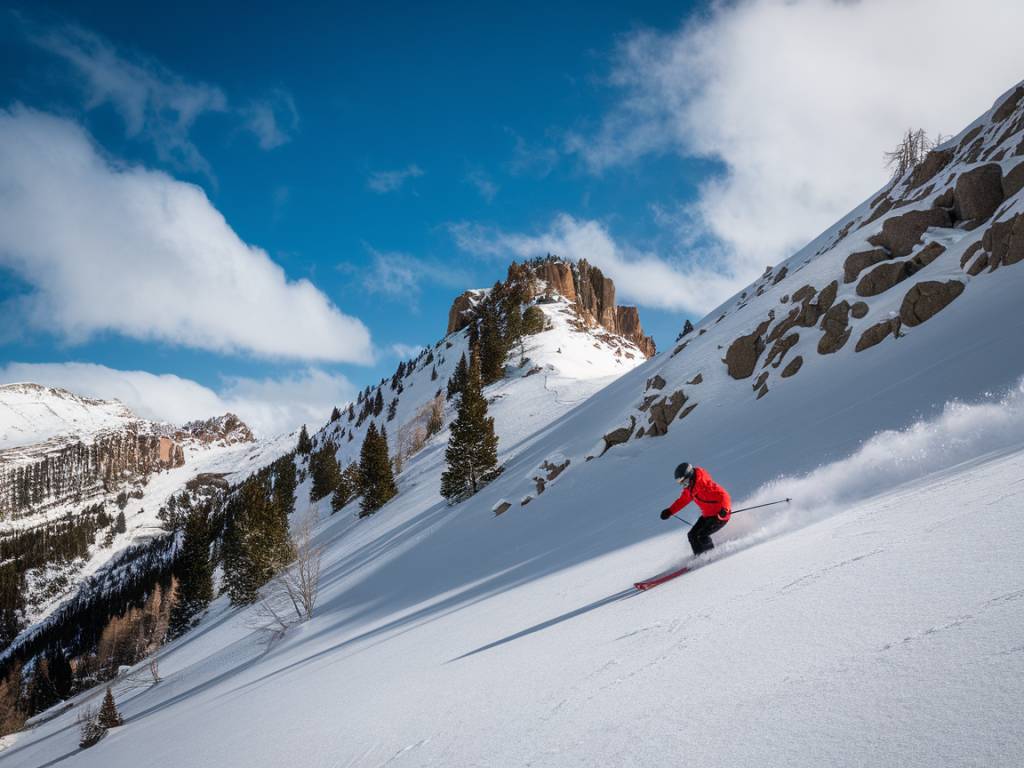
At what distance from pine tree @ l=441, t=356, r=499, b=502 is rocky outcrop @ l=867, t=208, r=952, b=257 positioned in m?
27.6

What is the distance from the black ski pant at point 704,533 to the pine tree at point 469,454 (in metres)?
29.1

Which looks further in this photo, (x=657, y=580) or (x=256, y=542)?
(x=256, y=542)

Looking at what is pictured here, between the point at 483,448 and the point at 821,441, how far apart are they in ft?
88.5

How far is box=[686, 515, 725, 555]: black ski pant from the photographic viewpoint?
332 inches

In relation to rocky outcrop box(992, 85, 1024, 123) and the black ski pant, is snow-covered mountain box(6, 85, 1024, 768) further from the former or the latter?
the black ski pant

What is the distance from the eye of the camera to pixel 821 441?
555 inches

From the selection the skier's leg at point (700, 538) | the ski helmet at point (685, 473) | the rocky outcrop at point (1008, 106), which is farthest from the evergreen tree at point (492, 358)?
the skier's leg at point (700, 538)

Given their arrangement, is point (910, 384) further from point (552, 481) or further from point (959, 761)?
point (552, 481)

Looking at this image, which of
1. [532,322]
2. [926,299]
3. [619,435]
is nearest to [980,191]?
[926,299]

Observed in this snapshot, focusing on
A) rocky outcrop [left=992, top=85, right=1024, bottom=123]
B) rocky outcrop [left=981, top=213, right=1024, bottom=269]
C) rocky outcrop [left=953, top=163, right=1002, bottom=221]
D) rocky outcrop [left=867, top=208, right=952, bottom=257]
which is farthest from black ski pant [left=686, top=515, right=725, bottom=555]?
rocky outcrop [left=992, top=85, right=1024, bottom=123]

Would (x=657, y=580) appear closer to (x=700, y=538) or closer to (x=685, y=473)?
(x=700, y=538)

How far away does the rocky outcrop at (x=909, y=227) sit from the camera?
69.4 feet

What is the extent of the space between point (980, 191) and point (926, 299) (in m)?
7.37

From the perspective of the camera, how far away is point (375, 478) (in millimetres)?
53062
